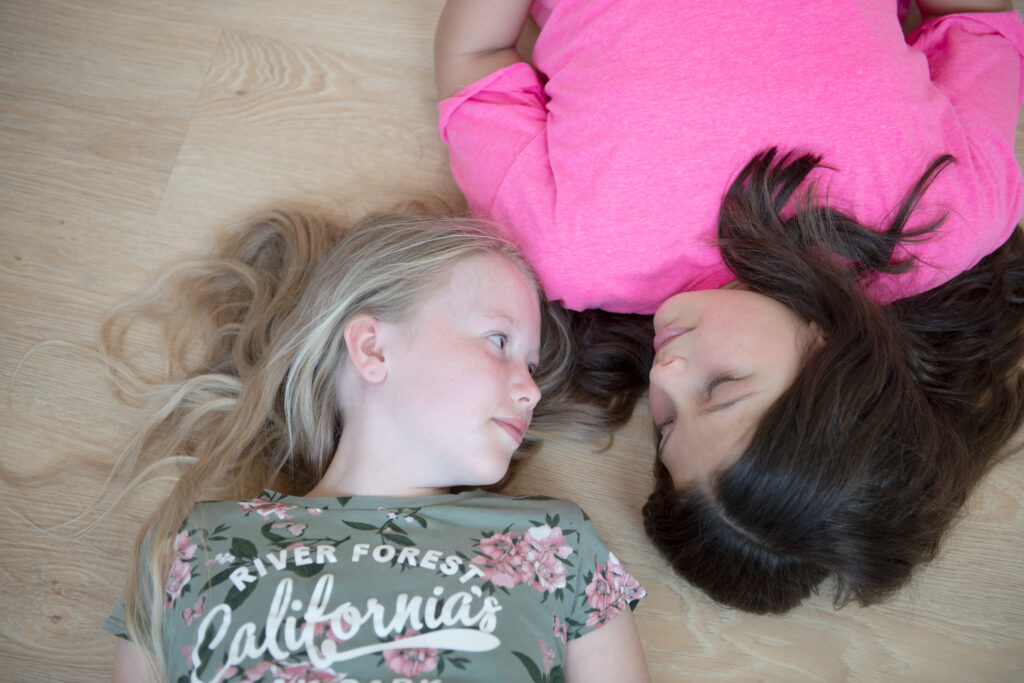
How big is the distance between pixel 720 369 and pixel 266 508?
1.91 feet

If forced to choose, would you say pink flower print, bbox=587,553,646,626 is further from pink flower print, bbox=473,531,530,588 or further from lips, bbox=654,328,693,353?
lips, bbox=654,328,693,353

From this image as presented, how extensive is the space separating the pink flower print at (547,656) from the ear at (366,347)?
1.25 feet

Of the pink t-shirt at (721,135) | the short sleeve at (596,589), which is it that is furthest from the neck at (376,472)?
the pink t-shirt at (721,135)

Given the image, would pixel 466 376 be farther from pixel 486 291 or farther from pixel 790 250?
pixel 790 250

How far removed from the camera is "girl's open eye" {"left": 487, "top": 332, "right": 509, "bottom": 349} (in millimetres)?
929

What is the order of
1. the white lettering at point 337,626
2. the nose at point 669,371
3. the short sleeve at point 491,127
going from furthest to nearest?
the short sleeve at point 491,127 < the nose at point 669,371 < the white lettering at point 337,626

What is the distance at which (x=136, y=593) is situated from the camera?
88 cm

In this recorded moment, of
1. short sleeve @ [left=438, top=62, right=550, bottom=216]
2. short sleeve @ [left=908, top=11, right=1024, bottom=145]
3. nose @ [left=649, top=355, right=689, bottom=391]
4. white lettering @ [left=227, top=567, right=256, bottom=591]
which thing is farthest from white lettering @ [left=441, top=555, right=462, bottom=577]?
short sleeve @ [left=908, top=11, right=1024, bottom=145]

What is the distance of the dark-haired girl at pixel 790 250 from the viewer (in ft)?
2.68

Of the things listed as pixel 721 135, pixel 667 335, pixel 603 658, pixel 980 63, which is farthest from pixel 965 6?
pixel 603 658

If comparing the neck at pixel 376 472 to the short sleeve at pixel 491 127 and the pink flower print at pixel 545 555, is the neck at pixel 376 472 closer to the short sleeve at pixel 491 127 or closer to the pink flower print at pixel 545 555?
the pink flower print at pixel 545 555

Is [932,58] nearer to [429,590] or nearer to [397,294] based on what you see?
[397,294]

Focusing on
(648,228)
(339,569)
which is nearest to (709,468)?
(648,228)

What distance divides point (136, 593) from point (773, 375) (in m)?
0.82
